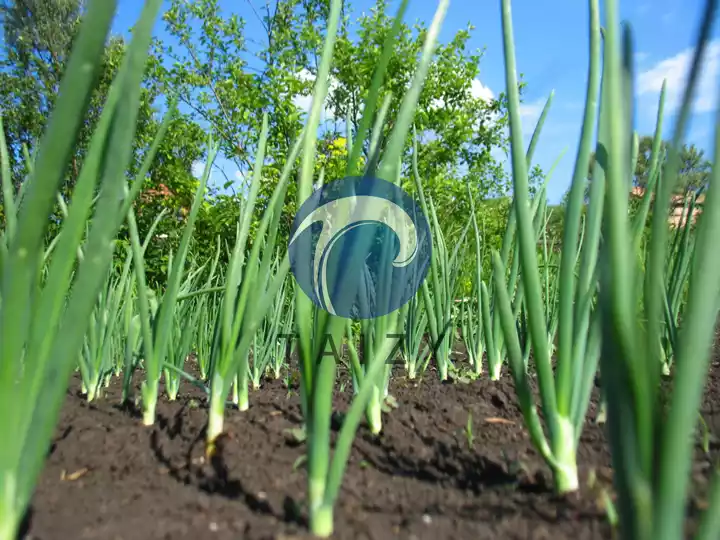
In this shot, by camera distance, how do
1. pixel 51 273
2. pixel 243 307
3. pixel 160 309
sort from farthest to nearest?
pixel 160 309
pixel 243 307
pixel 51 273

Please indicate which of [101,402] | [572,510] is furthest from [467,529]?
[101,402]

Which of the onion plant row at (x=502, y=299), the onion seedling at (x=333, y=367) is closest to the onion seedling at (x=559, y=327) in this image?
the onion plant row at (x=502, y=299)

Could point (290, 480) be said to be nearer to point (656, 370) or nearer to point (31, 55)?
point (656, 370)

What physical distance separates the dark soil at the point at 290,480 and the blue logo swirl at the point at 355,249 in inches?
9.3

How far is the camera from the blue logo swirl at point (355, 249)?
0.60m

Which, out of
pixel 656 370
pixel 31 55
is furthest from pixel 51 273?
pixel 31 55

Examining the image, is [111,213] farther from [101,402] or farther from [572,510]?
[101,402]

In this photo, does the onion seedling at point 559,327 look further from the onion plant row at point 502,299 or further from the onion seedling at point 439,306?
the onion seedling at point 439,306

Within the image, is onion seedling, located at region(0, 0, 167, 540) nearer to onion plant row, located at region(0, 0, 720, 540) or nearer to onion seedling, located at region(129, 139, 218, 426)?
onion plant row, located at region(0, 0, 720, 540)

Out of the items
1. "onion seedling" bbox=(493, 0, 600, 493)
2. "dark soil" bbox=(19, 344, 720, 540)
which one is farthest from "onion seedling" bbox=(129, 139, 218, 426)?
"onion seedling" bbox=(493, 0, 600, 493)

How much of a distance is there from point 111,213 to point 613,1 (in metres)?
0.49

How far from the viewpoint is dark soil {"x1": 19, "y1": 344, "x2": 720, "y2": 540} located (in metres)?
0.56

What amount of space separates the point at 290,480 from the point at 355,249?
35 centimetres

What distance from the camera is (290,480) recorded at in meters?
0.73
